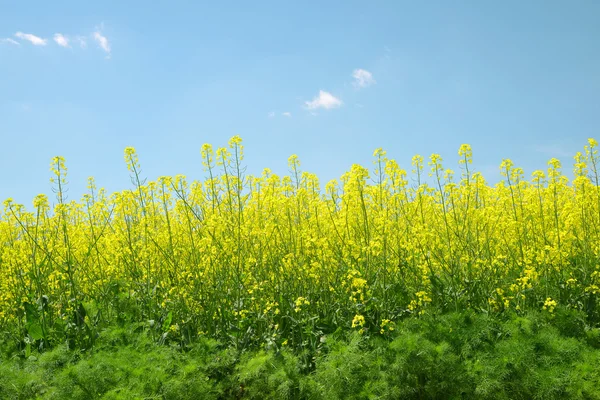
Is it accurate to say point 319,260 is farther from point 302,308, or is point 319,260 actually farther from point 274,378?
point 274,378

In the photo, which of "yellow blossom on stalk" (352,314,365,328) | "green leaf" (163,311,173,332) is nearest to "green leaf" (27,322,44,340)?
"green leaf" (163,311,173,332)

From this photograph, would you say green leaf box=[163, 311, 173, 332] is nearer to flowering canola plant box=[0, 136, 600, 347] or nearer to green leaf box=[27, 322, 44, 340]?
flowering canola plant box=[0, 136, 600, 347]

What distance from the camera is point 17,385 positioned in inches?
162

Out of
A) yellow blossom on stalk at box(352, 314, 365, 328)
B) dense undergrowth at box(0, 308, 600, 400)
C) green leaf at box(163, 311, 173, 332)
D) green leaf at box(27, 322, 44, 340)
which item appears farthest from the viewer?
green leaf at box(27, 322, 44, 340)

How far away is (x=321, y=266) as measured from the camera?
204 inches

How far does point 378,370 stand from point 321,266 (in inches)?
55.5

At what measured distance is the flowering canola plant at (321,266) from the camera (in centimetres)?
501

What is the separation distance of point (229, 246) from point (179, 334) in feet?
3.21

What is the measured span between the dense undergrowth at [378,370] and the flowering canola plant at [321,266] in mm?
396

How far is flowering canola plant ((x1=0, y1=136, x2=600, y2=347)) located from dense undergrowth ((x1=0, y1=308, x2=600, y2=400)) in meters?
0.40

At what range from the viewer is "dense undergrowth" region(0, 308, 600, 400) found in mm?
3867

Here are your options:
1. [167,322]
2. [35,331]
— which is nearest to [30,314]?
[35,331]

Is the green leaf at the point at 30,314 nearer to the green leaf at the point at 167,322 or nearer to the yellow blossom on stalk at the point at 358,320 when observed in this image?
the green leaf at the point at 167,322

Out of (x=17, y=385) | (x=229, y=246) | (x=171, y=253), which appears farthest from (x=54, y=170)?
(x=17, y=385)
